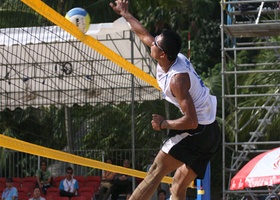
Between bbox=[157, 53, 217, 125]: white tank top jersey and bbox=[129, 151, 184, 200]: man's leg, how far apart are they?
33 centimetres

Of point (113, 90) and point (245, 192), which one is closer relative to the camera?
point (245, 192)

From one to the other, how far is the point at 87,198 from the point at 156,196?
1.95 meters

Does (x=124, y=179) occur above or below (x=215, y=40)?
below

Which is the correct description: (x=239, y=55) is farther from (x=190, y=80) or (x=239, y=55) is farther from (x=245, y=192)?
(x=190, y=80)

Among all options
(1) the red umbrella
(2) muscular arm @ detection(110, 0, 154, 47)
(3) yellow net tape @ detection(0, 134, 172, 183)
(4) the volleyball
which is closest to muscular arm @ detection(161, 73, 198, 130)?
(2) muscular arm @ detection(110, 0, 154, 47)

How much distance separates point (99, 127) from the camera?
57.3 feet

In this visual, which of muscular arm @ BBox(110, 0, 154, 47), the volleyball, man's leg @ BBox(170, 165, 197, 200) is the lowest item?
man's leg @ BBox(170, 165, 197, 200)

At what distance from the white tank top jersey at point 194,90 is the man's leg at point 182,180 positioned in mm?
358

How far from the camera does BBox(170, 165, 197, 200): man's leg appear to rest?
5.12 m

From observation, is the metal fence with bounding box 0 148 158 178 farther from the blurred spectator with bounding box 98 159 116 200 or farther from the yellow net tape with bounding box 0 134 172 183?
the yellow net tape with bounding box 0 134 172 183

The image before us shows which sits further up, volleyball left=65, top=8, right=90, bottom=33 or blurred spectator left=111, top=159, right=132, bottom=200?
volleyball left=65, top=8, right=90, bottom=33

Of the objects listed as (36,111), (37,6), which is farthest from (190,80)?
(36,111)

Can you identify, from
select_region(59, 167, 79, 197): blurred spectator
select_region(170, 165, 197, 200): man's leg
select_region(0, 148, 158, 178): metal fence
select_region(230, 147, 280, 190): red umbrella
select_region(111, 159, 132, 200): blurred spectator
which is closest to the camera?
select_region(170, 165, 197, 200): man's leg

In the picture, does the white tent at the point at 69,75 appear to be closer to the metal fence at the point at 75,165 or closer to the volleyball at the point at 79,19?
the metal fence at the point at 75,165
